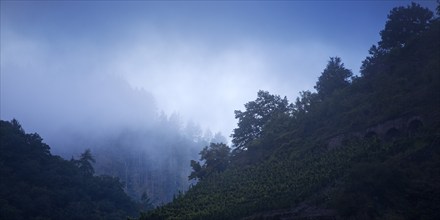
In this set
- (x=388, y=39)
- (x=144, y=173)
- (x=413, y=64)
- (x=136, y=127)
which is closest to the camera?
(x=413, y=64)

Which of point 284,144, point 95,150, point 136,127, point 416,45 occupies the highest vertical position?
point 136,127

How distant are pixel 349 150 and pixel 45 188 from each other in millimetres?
42259

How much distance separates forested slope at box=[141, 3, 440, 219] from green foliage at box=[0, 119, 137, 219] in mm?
19135

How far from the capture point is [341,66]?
47.4 metres

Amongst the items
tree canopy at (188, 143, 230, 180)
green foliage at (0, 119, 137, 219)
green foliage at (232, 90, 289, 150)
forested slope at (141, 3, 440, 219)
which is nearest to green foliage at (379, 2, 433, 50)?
forested slope at (141, 3, 440, 219)

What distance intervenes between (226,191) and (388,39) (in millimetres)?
27800

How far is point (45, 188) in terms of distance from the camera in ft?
167

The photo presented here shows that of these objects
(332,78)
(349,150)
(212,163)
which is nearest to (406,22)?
(332,78)

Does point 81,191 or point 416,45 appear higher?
point 416,45

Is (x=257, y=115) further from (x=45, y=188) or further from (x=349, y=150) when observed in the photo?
(x=45, y=188)

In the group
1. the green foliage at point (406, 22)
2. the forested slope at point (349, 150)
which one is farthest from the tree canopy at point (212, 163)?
the green foliage at point (406, 22)

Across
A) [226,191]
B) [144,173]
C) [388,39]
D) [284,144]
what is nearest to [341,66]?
[388,39]

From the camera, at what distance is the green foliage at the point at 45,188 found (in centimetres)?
4553

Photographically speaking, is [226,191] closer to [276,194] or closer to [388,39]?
Answer: [276,194]
